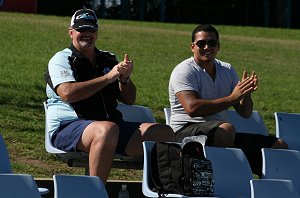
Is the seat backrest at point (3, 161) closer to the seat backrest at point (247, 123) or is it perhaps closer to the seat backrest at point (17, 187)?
the seat backrest at point (17, 187)

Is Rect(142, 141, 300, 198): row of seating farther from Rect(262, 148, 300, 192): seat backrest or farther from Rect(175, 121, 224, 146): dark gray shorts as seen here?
Rect(175, 121, 224, 146): dark gray shorts

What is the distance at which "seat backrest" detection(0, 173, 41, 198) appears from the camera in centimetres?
638

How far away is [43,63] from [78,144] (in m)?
8.22

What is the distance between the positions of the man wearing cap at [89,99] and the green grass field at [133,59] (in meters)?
1.94

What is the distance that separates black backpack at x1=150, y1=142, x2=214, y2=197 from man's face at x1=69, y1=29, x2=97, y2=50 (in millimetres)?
1156

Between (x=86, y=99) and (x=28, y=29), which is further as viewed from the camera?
(x=28, y=29)

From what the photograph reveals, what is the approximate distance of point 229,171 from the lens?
832cm

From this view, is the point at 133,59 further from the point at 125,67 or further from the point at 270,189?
the point at 270,189

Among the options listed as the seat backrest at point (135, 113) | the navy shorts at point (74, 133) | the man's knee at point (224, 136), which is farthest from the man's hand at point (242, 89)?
the seat backrest at point (135, 113)

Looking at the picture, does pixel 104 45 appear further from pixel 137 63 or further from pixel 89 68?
pixel 89 68

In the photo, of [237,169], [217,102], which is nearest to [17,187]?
[237,169]

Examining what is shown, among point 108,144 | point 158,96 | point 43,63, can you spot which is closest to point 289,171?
point 108,144

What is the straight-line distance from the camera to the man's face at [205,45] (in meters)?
9.29

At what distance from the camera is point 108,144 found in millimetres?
8188
